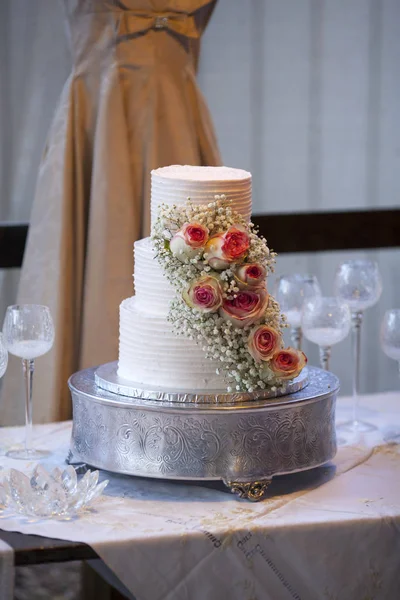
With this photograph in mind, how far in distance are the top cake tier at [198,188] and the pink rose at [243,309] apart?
20 cm

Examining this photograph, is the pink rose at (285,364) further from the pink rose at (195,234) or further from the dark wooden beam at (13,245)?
the dark wooden beam at (13,245)

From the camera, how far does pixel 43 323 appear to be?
2.17 metres

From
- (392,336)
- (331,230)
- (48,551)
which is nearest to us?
(48,551)

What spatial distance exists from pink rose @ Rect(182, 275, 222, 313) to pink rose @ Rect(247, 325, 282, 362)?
9 centimetres

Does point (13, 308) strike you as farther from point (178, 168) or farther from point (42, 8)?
point (42, 8)

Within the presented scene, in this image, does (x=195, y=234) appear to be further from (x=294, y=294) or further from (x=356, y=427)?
(x=356, y=427)

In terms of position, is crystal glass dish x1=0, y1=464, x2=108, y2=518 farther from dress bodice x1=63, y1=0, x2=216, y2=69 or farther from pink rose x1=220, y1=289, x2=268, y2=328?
dress bodice x1=63, y1=0, x2=216, y2=69

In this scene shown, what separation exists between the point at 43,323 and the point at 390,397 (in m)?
0.98

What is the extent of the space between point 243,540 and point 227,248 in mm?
511

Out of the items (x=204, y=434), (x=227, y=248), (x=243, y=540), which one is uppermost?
(x=227, y=248)

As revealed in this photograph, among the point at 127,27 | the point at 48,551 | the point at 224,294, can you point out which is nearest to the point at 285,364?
the point at 224,294

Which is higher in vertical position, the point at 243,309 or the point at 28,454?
the point at 243,309

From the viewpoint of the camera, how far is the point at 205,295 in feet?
6.21

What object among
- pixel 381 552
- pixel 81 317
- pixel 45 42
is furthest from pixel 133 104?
pixel 381 552
